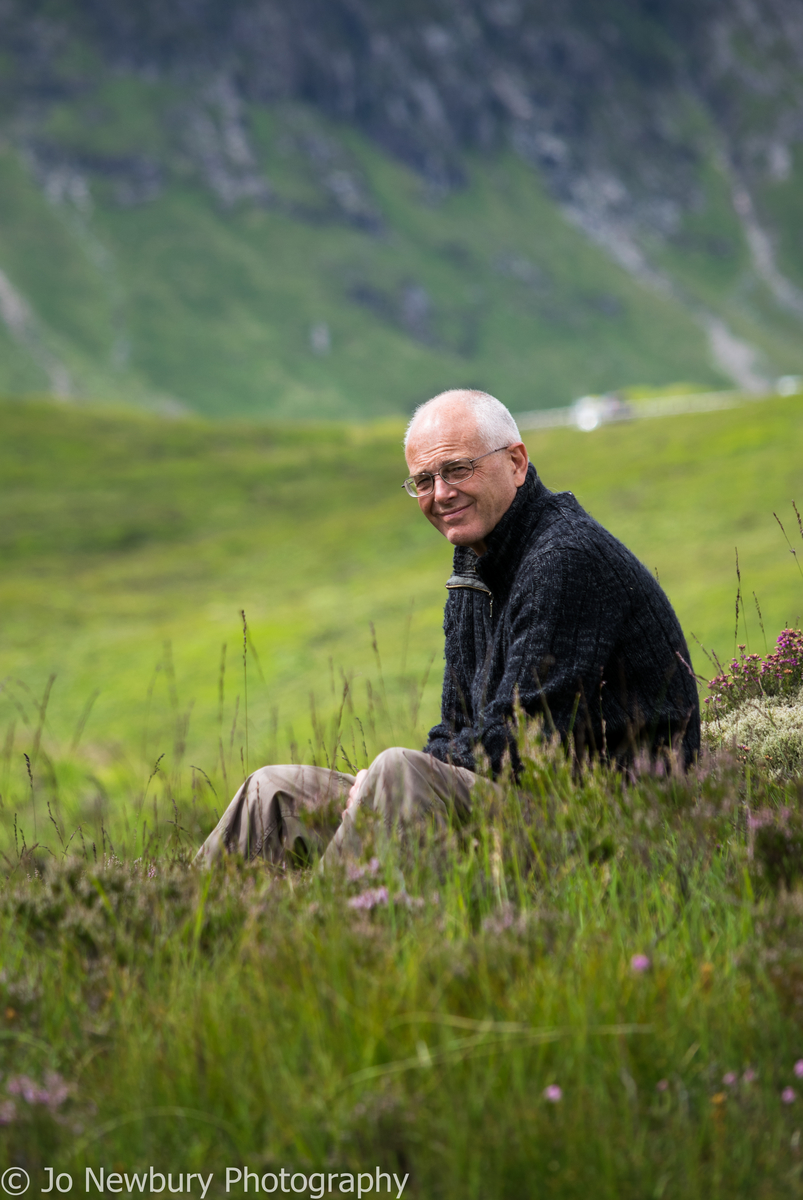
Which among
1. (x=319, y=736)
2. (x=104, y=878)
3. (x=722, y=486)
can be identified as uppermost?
(x=722, y=486)

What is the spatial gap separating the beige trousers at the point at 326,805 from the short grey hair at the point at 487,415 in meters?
1.58

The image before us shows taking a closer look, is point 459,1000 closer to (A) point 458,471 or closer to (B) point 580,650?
(B) point 580,650

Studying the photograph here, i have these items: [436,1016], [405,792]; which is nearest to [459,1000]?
[436,1016]

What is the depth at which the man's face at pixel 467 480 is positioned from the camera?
529 centimetres

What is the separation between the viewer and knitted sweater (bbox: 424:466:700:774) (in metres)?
4.73

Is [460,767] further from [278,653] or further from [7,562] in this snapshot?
[7,562]

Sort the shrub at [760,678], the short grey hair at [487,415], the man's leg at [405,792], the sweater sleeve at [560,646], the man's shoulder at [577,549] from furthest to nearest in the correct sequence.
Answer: the shrub at [760,678] → the short grey hair at [487,415] → the man's shoulder at [577,549] → the sweater sleeve at [560,646] → the man's leg at [405,792]

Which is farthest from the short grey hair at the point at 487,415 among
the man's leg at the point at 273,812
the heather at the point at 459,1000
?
the man's leg at the point at 273,812

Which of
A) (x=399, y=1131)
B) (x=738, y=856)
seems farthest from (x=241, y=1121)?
(x=738, y=856)

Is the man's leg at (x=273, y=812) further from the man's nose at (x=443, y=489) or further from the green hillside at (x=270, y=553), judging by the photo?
the man's nose at (x=443, y=489)

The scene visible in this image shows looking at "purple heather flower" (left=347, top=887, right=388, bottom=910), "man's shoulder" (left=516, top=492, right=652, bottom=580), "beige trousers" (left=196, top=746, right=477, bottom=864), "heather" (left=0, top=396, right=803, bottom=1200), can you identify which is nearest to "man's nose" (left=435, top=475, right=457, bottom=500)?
"man's shoulder" (left=516, top=492, right=652, bottom=580)

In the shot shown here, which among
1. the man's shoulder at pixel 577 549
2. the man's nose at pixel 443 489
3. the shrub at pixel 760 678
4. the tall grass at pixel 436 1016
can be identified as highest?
the man's nose at pixel 443 489

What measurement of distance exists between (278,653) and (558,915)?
1127 inches

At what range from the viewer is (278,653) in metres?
31.7
